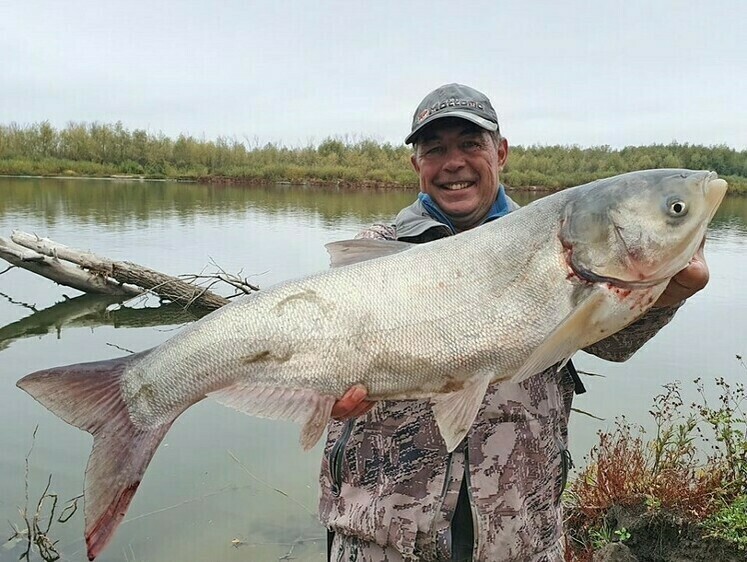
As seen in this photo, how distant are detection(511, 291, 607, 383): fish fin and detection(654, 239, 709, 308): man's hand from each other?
316 mm

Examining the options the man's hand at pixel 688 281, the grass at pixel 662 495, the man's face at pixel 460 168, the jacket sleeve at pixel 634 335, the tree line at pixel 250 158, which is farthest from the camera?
the tree line at pixel 250 158

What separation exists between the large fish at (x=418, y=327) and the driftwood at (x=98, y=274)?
8625mm

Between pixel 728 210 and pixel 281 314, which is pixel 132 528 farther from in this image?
pixel 728 210

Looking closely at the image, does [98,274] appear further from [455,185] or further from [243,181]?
[243,181]

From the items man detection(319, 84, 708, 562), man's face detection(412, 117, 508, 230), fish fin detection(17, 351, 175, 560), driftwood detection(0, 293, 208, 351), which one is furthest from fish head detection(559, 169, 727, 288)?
driftwood detection(0, 293, 208, 351)

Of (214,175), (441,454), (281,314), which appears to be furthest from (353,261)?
(214,175)

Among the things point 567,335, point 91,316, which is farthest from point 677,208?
point 91,316

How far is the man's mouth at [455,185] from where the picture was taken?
2.71m

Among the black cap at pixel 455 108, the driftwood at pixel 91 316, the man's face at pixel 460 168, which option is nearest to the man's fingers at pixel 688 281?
the man's face at pixel 460 168

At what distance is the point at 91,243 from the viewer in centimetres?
1702

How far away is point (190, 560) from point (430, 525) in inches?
126

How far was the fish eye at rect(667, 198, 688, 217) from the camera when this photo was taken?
1940mm

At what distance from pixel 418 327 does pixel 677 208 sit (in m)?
0.88

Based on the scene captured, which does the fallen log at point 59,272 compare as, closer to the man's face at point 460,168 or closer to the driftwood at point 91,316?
the driftwood at point 91,316
